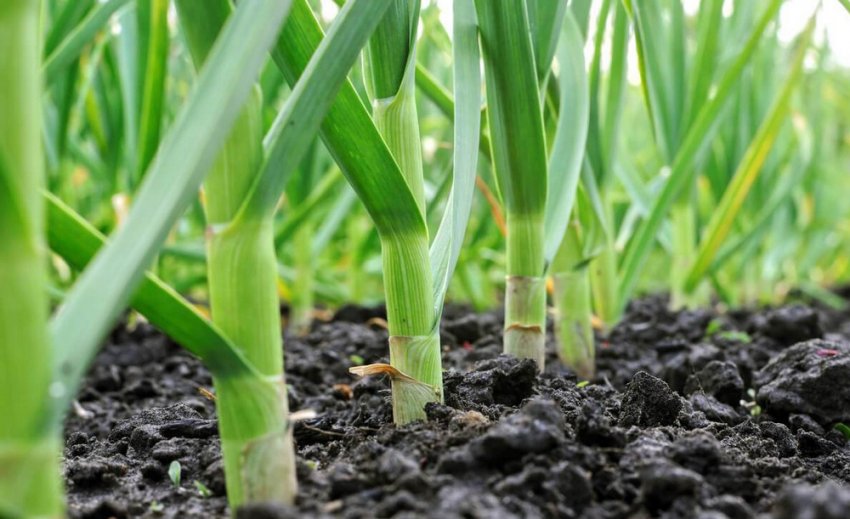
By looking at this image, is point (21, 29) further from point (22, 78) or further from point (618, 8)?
point (618, 8)

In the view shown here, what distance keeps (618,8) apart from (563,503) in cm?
84

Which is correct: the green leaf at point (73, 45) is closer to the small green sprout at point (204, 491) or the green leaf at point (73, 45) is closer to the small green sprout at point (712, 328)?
the small green sprout at point (204, 491)

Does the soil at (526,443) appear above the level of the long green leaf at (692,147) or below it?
below

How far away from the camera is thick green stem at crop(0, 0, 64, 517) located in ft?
1.20

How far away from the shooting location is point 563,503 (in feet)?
1.81

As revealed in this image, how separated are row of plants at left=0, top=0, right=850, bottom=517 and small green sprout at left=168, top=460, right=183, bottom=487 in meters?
0.13

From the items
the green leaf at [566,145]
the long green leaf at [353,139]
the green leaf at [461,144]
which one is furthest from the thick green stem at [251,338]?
the green leaf at [566,145]

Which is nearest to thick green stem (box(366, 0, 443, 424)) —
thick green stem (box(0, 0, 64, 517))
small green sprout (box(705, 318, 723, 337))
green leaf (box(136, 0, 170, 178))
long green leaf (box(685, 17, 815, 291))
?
thick green stem (box(0, 0, 64, 517))

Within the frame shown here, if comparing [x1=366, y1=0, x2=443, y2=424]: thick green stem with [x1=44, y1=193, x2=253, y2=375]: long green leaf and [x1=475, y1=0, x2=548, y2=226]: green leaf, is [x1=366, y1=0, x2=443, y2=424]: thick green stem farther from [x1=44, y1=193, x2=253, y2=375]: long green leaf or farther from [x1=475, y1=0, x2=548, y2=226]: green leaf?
[x1=44, y1=193, x2=253, y2=375]: long green leaf

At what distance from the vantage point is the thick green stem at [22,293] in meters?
0.37

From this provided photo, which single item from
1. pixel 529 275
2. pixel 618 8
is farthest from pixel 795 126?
pixel 529 275

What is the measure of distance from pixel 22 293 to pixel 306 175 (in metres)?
1.45

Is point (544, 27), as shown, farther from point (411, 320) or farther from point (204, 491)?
point (204, 491)

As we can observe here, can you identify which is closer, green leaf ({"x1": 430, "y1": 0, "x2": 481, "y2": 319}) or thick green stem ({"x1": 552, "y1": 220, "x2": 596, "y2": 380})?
green leaf ({"x1": 430, "y1": 0, "x2": 481, "y2": 319})
